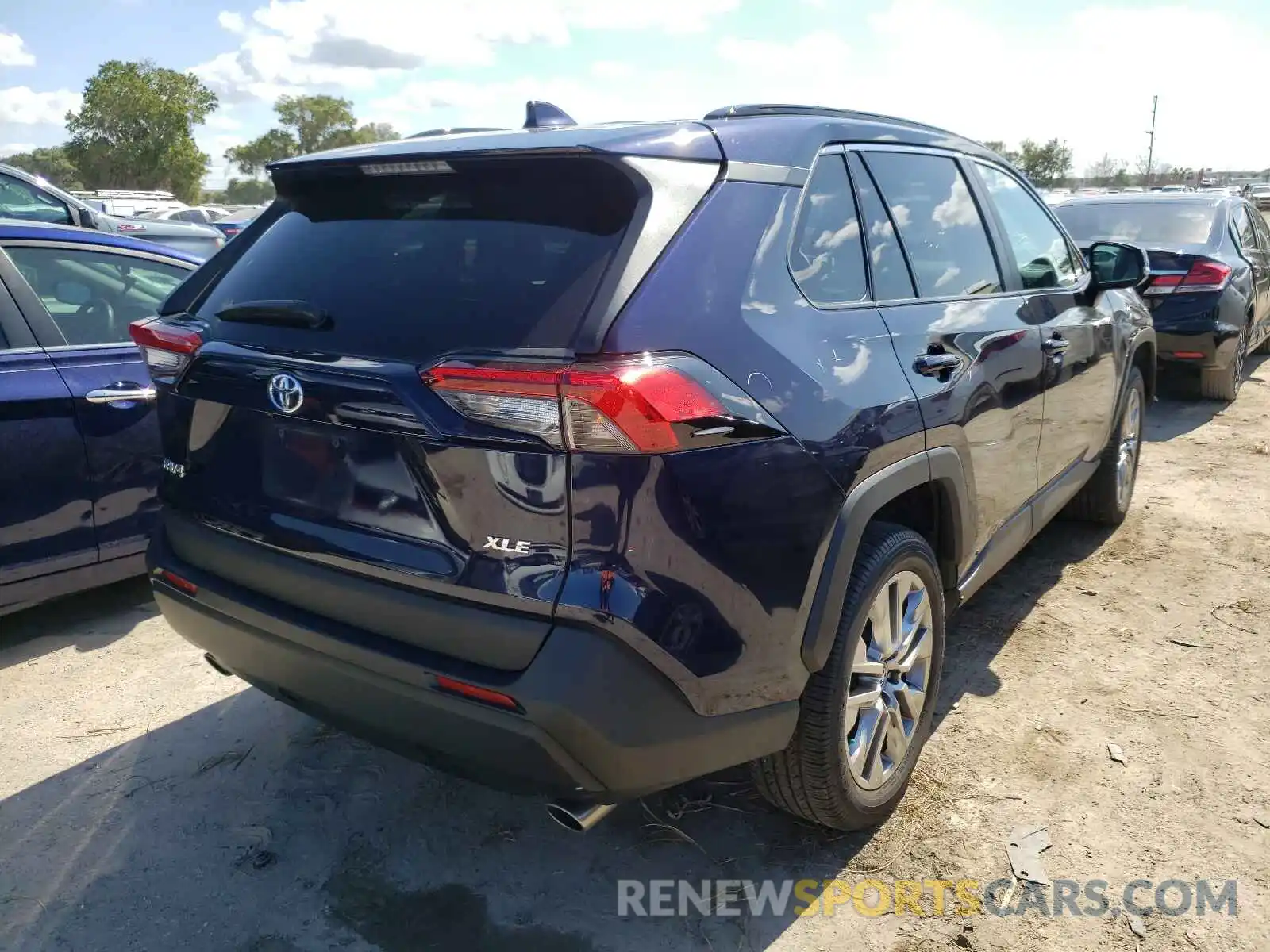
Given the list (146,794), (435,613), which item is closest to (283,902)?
(146,794)

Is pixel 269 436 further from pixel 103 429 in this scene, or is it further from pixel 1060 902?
pixel 1060 902

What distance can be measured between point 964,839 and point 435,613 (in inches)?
63.8

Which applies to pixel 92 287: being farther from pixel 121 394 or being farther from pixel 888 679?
pixel 888 679

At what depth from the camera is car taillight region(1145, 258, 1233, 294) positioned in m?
7.21

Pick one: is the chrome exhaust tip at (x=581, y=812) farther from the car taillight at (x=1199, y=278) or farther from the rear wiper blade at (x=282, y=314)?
the car taillight at (x=1199, y=278)

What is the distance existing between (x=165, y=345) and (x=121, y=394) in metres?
1.52

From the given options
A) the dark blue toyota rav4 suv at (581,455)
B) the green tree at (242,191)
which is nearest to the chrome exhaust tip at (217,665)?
the dark blue toyota rav4 suv at (581,455)

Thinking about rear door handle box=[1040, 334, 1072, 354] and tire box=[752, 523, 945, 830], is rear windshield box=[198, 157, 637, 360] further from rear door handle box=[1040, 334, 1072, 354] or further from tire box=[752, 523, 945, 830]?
rear door handle box=[1040, 334, 1072, 354]

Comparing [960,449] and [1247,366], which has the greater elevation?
[960,449]

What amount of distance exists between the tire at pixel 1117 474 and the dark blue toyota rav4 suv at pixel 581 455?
2.23 m

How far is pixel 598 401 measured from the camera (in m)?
1.78

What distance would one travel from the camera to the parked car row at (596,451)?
1838 mm

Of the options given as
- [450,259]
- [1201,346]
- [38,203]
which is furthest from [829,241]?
[38,203]

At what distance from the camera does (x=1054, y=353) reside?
139 inches
